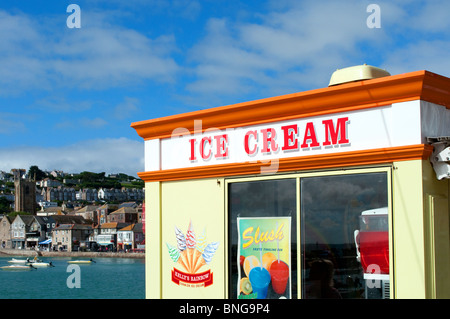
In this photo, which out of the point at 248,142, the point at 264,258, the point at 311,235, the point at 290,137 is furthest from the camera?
the point at 248,142

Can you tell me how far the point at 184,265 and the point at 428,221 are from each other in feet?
12.4

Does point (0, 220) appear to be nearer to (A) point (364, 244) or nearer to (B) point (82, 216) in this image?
(B) point (82, 216)

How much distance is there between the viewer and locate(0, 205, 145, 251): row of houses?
133 metres

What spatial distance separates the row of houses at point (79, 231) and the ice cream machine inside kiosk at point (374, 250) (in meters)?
123

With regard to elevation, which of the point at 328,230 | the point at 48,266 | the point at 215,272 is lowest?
the point at 48,266

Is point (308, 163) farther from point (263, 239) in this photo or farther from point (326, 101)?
point (263, 239)

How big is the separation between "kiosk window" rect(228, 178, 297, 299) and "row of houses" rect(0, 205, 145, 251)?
397ft

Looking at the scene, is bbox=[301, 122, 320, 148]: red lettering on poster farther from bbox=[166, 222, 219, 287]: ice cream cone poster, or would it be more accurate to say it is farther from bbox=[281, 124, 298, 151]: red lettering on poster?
bbox=[166, 222, 219, 287]: ice cream cone poster

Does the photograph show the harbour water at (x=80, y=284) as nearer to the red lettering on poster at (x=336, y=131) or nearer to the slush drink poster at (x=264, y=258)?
the slush drink poster at (x=264, y=258)

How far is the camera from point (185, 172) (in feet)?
27.3

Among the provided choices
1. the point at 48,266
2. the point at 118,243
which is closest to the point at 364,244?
the point at 48,266

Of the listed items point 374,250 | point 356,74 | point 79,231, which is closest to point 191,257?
point 374,250

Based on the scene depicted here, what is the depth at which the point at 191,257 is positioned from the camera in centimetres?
830

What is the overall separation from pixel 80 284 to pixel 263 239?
47.2m
